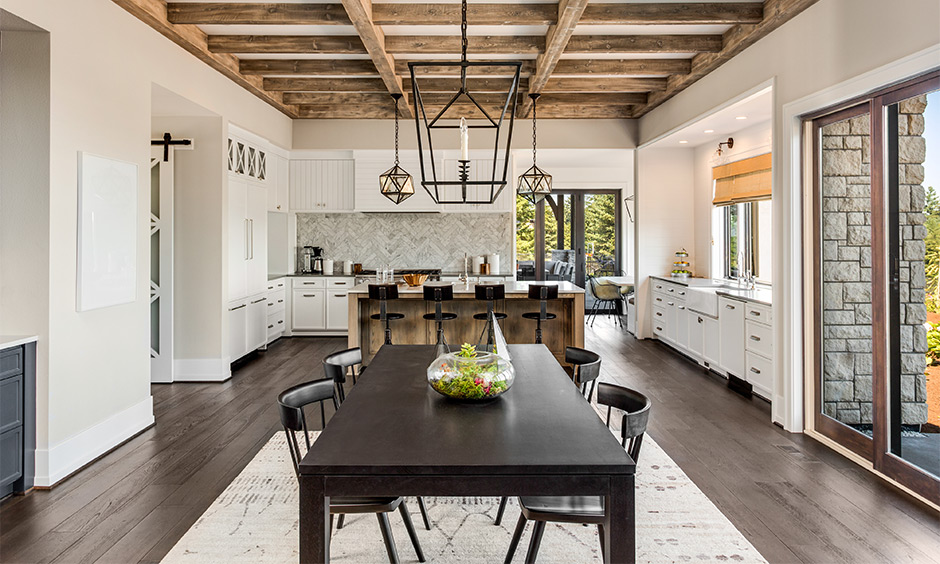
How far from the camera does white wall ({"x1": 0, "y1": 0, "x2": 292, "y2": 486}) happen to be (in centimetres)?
303

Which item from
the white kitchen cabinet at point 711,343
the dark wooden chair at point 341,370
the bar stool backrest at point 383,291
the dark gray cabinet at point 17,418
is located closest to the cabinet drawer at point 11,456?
the dark gray cabinet at point 17,418

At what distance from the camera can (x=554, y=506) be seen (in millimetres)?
1930

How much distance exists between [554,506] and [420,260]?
21.0ft

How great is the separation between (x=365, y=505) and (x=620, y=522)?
0.92 metres

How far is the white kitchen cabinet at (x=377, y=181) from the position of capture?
299 inches

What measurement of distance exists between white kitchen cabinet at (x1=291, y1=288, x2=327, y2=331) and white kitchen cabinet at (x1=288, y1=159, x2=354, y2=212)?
4.08 feet

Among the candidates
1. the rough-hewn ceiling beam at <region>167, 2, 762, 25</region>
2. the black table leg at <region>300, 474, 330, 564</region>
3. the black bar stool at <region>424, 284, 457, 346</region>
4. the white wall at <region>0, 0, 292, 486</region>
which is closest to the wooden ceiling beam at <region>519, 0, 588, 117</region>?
the rough-hewn ceiling beam at <region>167, 2, 762, 25</region>

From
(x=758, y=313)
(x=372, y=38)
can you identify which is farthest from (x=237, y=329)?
(x=758, y=313)

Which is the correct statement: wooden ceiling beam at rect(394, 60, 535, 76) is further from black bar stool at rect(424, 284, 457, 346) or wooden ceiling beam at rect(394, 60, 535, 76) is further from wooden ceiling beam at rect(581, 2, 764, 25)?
black bar stool at rect(424, 284, 457, 346)

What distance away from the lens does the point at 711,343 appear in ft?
18.2

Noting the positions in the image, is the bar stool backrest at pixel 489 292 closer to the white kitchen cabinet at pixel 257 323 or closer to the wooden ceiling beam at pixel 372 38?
the wooden ceiling beam at pixel 372 38

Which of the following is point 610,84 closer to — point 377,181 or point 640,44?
point 640,44

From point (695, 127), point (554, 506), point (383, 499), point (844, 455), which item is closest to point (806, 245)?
point (844, 455)

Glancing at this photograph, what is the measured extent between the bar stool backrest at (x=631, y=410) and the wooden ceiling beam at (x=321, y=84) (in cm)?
485
